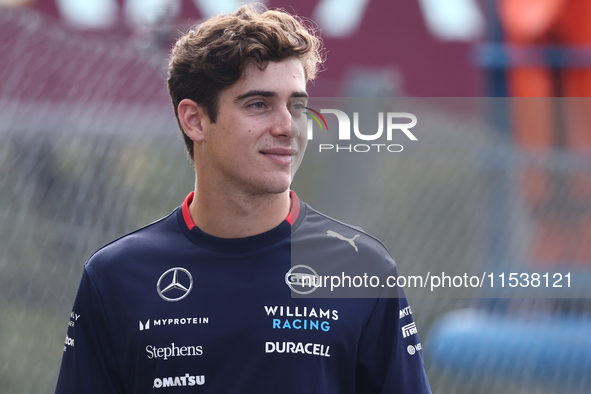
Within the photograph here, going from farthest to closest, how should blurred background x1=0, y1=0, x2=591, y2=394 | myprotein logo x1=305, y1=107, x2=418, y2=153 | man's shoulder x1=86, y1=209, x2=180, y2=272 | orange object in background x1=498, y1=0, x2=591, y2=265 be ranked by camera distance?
1. orange object in background x1=498, y1=0, x2=591, y2=265
2. blurred background x1=0, y1=0, x2=591, y2=394
3. myprotein logo x1=305, y1=107, x2=418, y2=153
4. man's shoulder x1=86, y1=209, x2=180, y2=272

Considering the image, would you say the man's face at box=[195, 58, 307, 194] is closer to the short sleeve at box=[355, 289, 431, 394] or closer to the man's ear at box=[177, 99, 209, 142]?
the man's ear at box=[177, 99, 209, 142]

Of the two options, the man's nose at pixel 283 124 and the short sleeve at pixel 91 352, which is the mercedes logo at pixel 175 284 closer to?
the short sleeve at pixel 91 352

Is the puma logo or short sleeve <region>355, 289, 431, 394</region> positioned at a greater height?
the puma logo

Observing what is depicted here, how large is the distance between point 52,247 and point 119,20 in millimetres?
4802

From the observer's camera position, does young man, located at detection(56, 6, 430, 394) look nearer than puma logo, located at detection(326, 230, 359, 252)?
Yes

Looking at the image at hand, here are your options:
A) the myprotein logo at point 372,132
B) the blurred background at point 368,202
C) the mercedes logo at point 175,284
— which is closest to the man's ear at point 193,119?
the mercedes logo at point 175,284

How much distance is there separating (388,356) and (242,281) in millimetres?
423

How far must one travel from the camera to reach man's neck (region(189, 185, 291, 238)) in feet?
6.06

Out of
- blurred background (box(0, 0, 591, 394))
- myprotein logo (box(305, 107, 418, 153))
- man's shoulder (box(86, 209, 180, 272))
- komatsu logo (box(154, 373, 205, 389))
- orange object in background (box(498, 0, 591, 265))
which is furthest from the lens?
orange object in background (box(498, 0, 591, 265))

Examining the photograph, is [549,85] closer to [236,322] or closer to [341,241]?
[341,241]

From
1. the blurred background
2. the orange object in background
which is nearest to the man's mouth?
the blurred background

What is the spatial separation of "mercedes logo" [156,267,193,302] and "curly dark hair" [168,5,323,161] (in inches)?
16.4

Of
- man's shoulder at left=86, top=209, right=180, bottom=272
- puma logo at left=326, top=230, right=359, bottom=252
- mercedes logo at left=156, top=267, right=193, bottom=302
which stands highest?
puma logo at left=326, top=230, right=359, bottom=252

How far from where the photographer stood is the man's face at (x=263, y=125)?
5.79ft
